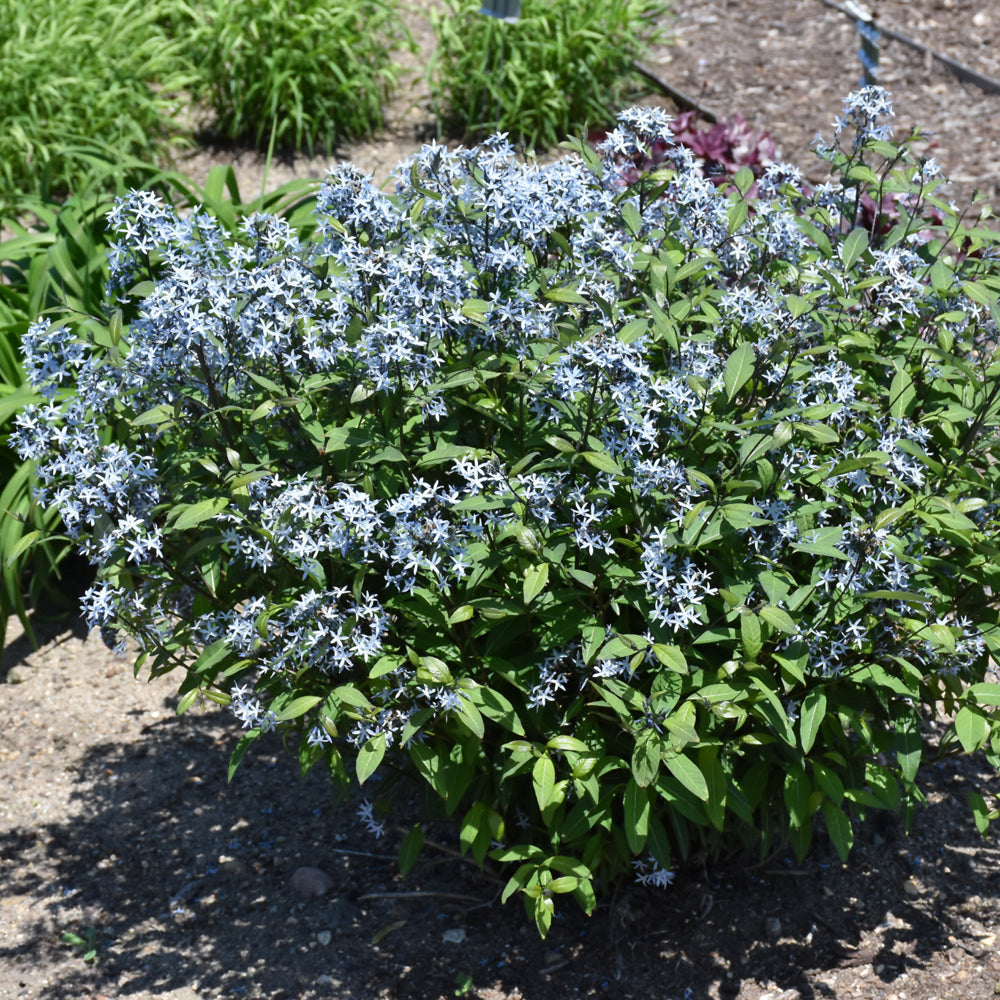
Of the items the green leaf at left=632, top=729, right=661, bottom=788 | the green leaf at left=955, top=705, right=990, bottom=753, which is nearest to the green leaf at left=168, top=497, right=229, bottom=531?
the green leaf at left=632, top=729, right=661, bottom=788

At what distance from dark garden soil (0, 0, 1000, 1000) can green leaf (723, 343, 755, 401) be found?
132cm

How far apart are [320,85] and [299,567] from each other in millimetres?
4956

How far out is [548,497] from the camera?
6.92 ft

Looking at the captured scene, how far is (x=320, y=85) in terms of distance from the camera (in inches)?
260

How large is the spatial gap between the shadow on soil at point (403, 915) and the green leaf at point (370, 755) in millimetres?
821

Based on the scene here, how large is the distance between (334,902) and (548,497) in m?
1.45

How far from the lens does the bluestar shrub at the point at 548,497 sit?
217 centimetres

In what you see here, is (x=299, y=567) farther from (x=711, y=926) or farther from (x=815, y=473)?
(x=711, y=926)

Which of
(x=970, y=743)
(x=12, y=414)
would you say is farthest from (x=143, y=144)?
(x=970, y=743)

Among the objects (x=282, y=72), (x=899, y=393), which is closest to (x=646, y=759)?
(x=899, y=393)

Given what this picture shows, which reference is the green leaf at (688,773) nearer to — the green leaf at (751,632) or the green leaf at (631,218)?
the green leaf at (751,632)

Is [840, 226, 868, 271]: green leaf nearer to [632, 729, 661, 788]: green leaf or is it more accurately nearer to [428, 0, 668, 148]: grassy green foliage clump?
[632, 729, 661, 788]: green leaf

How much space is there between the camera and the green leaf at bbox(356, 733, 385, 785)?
2.17m

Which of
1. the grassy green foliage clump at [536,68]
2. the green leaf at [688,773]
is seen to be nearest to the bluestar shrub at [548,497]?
the green leaf at [688,773]
